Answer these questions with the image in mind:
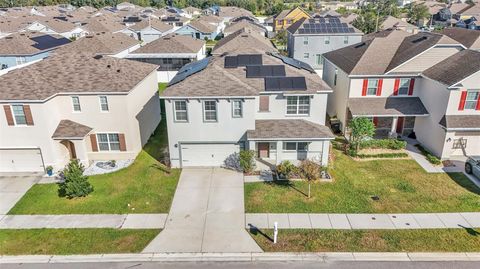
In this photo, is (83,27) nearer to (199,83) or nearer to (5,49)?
(5,49)

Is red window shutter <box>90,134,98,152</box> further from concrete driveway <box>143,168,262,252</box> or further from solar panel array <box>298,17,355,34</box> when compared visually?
solar panel array <box>298,17,355,34</box>

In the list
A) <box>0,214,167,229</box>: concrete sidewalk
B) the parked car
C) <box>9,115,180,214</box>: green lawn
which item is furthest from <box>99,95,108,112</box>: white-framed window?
the parked car

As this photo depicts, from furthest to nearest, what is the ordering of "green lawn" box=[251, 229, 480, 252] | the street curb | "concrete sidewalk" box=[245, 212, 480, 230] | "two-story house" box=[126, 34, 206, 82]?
"two-story house" box=[126, 34, 206, 82] < "concrete sidewalk" box=[245, 212, 480, 230] < "green lawn" box=[251, 229, 480, 252] < the street curb

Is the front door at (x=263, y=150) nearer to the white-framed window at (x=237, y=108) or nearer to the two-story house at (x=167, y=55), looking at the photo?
the white-framed window at (x=237, y=108)

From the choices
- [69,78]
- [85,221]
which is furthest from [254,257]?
[69,78]

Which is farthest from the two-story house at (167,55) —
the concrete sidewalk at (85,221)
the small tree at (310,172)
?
the concrete sidewalk at (85,221)
